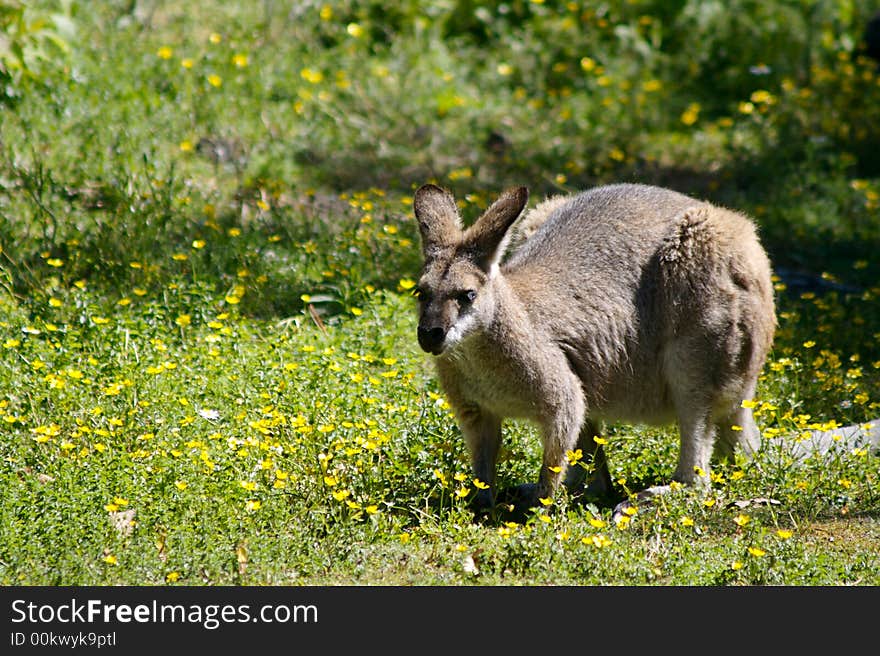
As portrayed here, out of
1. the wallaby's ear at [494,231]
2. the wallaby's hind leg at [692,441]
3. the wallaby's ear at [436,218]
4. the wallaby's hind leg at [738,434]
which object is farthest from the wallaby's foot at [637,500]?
the wallaby's ear at [436,218]

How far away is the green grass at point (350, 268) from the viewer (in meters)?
5.32

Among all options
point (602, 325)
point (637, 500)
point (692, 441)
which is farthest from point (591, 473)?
point (602, 325)

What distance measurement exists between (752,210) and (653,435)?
358 centimetres

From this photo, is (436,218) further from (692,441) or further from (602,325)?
(692,441)

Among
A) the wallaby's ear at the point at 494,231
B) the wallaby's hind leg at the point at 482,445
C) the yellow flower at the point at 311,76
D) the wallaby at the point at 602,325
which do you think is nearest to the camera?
the wallaby's ear at the point at 494,231

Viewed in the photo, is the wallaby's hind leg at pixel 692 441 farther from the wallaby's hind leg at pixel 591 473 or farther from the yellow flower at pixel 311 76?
the yellow flower at pixel 311 76

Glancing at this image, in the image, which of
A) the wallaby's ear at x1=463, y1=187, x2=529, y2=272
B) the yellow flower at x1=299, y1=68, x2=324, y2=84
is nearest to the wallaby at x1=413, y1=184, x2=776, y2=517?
the wallaby's ear at x1=463, y1=187, x2=529, y2=272

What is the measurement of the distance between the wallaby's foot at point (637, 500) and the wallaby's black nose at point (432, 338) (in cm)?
116

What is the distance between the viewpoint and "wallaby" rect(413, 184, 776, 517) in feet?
18.9

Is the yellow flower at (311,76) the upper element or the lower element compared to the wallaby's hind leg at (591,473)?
upper

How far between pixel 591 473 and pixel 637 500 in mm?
264

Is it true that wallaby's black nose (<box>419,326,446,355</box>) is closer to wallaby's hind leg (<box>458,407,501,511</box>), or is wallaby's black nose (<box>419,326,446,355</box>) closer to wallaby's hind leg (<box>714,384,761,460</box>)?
wallaby's hind leg (<box>458,407,501,511</box>)

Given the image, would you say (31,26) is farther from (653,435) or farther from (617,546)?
(617,546)
